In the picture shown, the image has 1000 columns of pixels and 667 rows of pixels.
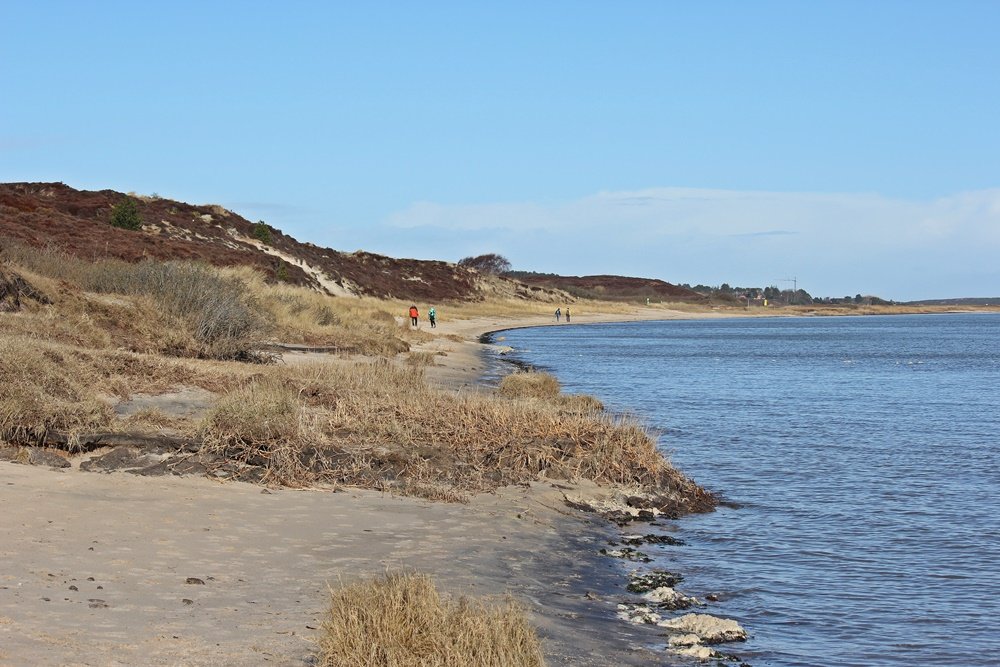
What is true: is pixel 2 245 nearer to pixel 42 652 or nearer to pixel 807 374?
pixel 42 652

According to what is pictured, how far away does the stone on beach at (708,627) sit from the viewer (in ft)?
26.5

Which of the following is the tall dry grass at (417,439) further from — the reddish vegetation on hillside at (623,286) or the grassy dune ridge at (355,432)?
the reddish vegetation on hillside at (623,286)

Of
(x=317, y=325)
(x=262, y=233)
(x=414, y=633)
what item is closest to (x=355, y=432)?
(x=414, y=633)

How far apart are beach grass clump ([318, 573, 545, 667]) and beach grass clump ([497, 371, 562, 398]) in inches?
613

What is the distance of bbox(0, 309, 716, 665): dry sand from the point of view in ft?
19.9

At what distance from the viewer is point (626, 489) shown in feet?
42.9

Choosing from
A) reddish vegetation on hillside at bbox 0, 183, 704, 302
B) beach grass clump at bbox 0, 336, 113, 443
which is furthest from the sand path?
reddish vegetation on hillside at bbox 0, 183, 704, 302

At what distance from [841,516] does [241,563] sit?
794cm

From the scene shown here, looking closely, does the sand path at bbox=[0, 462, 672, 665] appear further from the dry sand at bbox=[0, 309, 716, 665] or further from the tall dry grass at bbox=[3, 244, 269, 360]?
the tall dry grass at bbox=[3, 244, 269, 360]

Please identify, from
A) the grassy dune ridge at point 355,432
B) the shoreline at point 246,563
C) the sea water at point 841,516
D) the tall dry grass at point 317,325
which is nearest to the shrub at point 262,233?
the tall dry grass at point 317,325

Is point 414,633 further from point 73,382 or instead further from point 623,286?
point 623,286

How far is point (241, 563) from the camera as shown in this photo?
316 inches

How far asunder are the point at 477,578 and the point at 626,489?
16.4ft

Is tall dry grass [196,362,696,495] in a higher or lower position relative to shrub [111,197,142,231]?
lower
